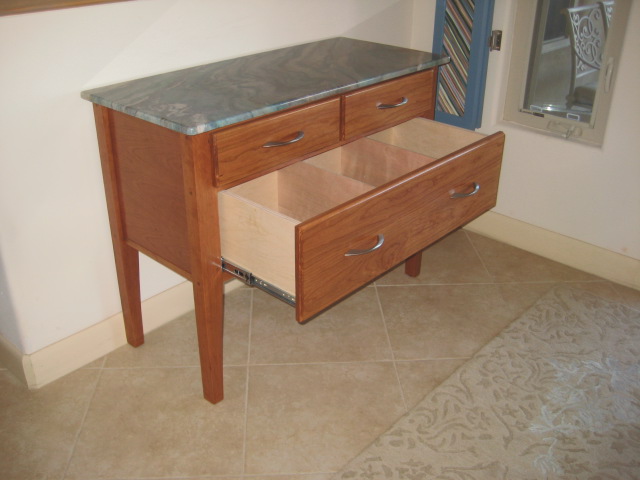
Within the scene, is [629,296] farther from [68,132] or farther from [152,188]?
[68,132]

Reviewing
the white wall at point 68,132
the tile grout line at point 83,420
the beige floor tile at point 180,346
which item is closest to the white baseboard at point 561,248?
the beige floor tile at point 180,346

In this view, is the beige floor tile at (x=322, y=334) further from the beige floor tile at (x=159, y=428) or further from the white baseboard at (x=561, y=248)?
the white baseboard at (x=561, y=248)

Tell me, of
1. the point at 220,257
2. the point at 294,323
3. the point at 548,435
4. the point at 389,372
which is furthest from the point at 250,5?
the point at 548,435

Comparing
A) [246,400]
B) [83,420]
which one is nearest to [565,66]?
[246,400]

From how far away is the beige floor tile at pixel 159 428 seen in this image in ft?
5.10

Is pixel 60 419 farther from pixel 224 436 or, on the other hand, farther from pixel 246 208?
pixel 246 208

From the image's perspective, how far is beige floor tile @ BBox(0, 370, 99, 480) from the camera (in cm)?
155

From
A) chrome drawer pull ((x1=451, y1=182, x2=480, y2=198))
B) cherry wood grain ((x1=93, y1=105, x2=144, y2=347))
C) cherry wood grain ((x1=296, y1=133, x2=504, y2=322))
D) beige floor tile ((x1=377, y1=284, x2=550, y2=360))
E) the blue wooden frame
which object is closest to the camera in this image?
cherry wood grain ((x1=296, y1=133, x2=504, y2=322))

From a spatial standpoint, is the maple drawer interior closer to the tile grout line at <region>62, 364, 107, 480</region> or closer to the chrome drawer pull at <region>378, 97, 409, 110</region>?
the chrome drawer pull at <region>378, 97, 409, 110</region>

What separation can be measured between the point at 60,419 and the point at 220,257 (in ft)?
1.96

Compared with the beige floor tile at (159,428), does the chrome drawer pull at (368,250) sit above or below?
above

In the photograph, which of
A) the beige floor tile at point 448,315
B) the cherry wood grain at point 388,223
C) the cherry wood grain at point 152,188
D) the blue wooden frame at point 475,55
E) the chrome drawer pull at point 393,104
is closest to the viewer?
the cherry wood grain at point 388,223

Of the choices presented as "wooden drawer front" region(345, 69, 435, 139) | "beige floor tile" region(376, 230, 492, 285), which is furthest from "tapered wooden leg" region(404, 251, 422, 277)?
"wooden drawer front" region(345, 69, 435, 139)

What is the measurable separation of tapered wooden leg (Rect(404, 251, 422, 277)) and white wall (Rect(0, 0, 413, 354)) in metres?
0.80
